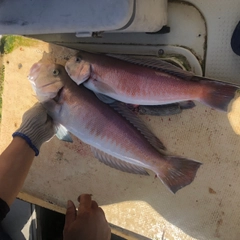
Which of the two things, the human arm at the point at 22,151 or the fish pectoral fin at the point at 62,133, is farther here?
the fish pectoral fin at the point at 62,133

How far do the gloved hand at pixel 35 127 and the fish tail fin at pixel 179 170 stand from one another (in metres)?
0.63

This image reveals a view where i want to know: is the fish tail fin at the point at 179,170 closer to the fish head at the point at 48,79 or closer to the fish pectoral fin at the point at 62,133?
the fish pectoral fin at the point at 62,133

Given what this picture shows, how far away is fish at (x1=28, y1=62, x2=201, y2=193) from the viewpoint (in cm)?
155

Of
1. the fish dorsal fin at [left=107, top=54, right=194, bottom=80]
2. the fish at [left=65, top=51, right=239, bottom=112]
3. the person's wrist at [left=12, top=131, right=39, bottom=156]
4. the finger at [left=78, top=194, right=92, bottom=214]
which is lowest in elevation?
the finger at [left=78, top=194, right=92, bottom=214]

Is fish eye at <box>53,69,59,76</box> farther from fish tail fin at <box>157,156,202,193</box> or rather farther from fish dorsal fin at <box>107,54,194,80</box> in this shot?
fish tail fin at <box>157,156,202,193</box>

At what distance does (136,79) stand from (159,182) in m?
0.59

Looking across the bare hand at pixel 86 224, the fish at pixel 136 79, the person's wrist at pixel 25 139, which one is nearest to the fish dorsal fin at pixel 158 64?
the fish at pixel 136 79

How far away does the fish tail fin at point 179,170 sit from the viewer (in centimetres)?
154

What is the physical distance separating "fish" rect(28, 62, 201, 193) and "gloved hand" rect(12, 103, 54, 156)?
79 millimetres

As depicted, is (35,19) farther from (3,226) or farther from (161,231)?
(3,226)

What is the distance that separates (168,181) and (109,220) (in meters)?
0.52

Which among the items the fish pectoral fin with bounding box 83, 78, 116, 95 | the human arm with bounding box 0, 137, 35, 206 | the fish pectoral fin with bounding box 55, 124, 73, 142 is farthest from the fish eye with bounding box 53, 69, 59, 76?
the human arm with bounding box 0, 137, 35, 206

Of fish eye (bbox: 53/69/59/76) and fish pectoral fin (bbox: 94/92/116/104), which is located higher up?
fish eye (bbox: 53/69/59/76)

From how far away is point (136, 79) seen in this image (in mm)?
1538
